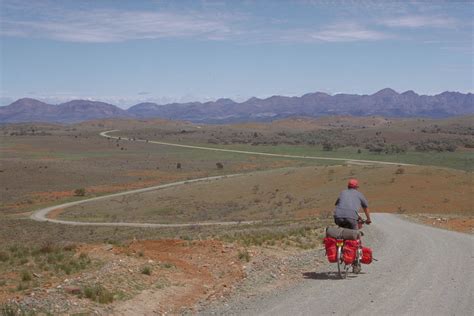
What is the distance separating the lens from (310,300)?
10805 mm

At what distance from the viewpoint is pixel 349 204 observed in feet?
43.0

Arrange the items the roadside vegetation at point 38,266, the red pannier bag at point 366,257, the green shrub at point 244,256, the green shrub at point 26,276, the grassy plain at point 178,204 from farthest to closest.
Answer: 1. the green shrub at point 244,256
2. the red pannier bag at point 366,257
3. the grassy plain at point 178,204
4. the green shrub at point 26,276
5. the roadside vegetation at point 38,266

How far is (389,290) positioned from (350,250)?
1.52 meters

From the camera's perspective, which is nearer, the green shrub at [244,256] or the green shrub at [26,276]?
the green shrub at [26,276]

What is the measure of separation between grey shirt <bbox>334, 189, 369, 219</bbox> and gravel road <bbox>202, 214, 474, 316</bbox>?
136 centimetres

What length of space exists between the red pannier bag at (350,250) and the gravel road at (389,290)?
1.38ft

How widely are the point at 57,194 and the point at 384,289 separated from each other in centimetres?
6233

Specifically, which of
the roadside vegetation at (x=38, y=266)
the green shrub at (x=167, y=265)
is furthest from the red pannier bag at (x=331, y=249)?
the roadside vegetation at (x=38, y=266)

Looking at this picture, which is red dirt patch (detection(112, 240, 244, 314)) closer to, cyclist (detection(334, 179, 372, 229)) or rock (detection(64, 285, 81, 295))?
rock (detection(64, 285, 81, 295))

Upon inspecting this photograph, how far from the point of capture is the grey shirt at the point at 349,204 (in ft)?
42.8

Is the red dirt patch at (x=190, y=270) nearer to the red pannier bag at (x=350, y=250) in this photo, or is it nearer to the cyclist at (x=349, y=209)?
the red pannier bag at (x=350, y=250)

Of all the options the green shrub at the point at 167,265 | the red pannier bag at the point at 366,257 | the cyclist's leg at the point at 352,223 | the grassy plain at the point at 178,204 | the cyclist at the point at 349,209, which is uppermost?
the cyclist at the point at 349,209

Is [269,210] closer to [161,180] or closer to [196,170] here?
[161,180]

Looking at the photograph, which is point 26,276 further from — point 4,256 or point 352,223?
point 352,223
